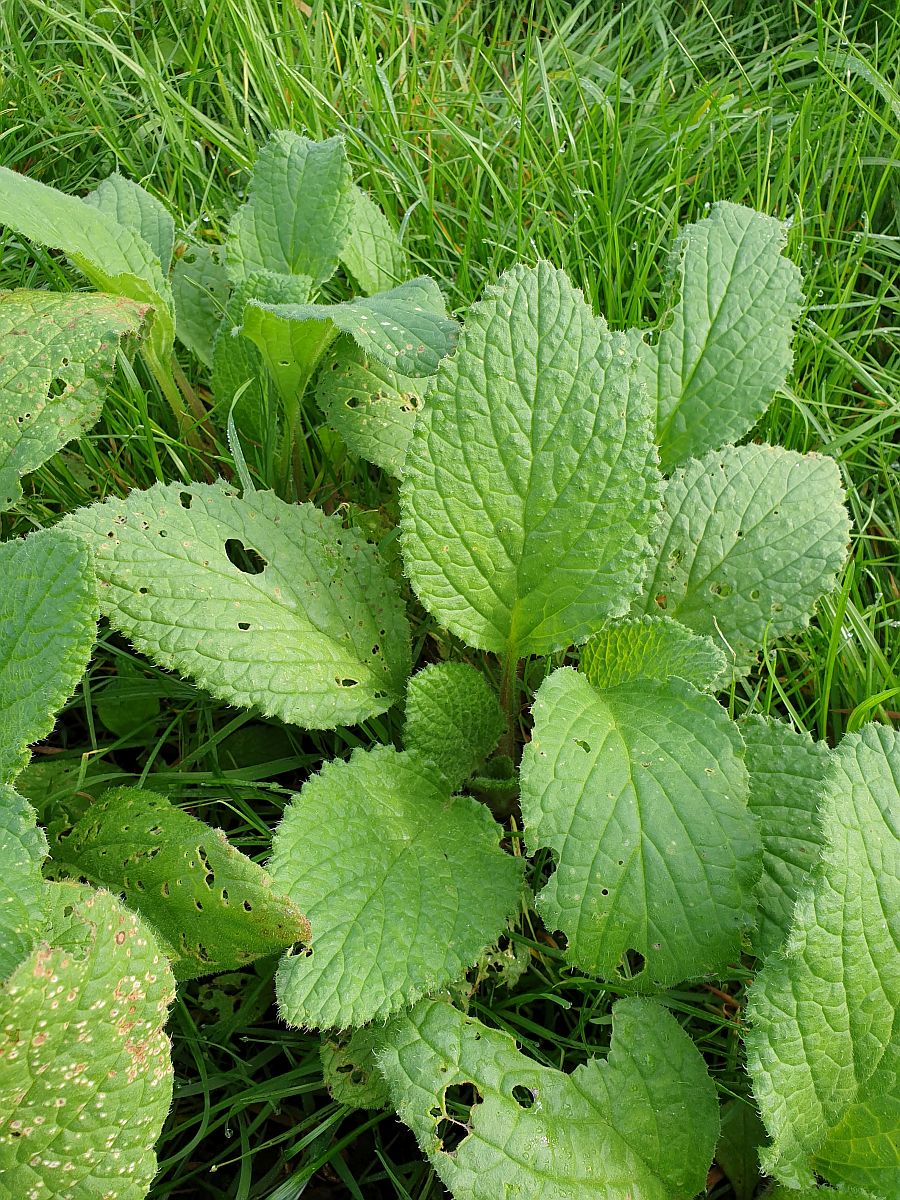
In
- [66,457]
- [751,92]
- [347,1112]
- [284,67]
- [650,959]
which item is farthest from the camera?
[751,92]

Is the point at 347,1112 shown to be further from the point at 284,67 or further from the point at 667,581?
the point at 284,67

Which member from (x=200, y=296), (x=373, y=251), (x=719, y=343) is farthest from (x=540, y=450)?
(x=200, y=296)

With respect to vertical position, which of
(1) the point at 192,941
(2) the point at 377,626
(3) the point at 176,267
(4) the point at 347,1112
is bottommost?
(4) the point at 347,1112

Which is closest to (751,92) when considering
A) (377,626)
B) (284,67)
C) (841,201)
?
(841,201)

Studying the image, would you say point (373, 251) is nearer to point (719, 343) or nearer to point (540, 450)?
point (719, 343)

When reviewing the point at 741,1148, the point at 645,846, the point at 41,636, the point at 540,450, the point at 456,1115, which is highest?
the point at 540,450
